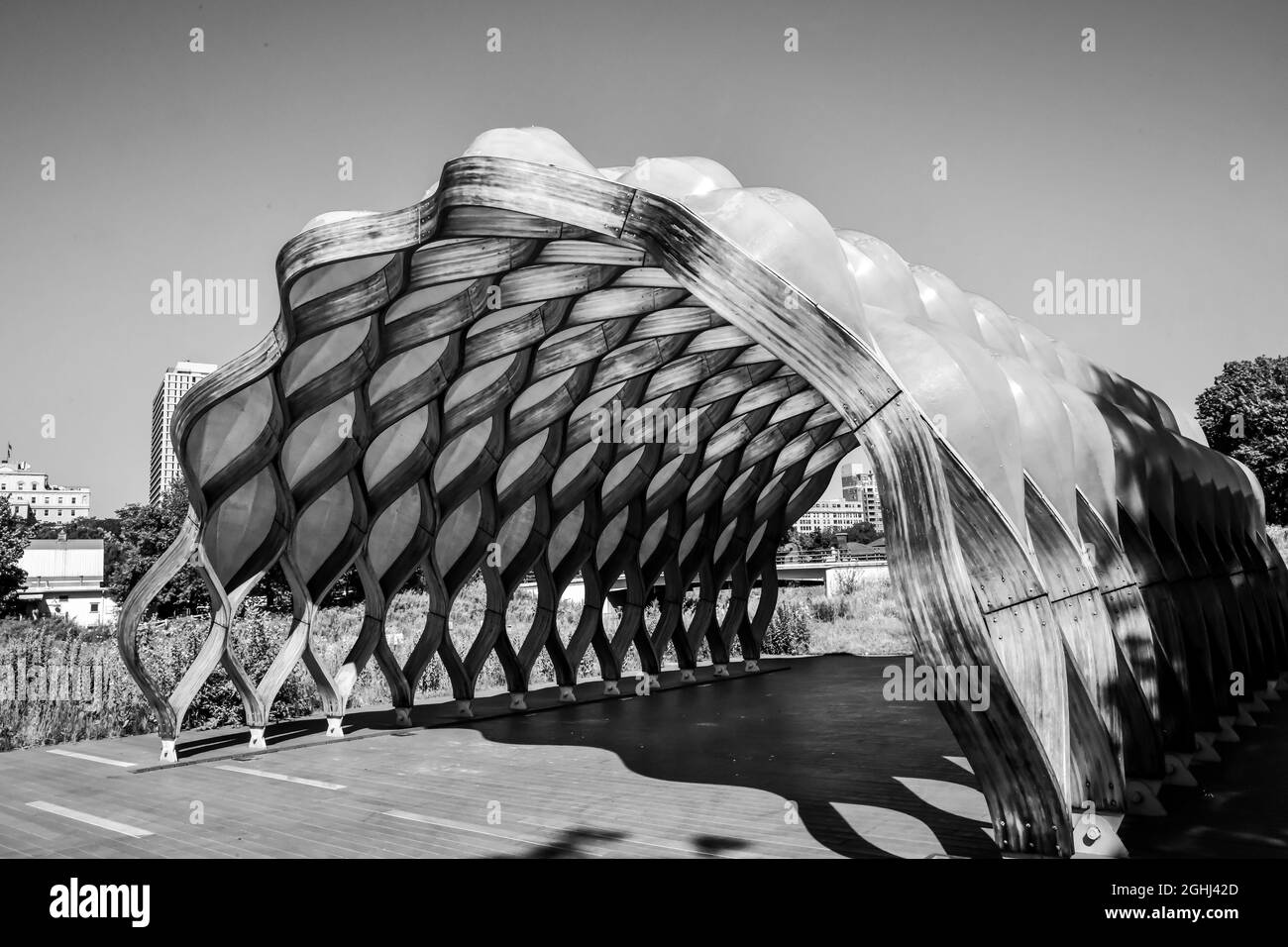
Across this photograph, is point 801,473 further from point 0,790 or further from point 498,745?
point 0,790

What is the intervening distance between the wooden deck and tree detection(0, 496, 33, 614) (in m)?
33.5

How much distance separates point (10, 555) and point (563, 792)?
1722 inches

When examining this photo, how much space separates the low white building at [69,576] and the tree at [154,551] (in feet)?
27.7

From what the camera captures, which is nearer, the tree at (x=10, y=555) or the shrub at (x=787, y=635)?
the shrub at (x=787, y=635)

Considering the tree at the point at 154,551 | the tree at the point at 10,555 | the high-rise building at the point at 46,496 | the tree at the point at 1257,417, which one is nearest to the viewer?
the tree at the point at 10,555

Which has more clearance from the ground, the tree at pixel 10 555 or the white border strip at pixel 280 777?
the tree at pixel 10 555

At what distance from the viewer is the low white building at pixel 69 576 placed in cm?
6819

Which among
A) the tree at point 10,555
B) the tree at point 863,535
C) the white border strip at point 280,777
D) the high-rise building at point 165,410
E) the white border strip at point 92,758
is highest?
the high-rise building at point 165,410

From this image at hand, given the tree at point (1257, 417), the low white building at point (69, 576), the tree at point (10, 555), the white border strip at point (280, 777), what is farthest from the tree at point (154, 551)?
the tree at point (1257, 417)

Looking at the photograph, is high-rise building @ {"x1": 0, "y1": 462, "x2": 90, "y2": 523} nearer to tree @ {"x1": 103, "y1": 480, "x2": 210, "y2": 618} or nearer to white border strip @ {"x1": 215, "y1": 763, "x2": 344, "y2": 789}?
tree @ {"x1": 103, "y1": 480, "x2": 210, "y2": 618}

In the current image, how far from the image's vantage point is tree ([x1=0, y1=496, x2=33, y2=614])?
44.8 metres

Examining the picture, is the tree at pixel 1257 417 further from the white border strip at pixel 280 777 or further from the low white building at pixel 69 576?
the low white building at pixel 69 576

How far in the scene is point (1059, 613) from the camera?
9.21 m

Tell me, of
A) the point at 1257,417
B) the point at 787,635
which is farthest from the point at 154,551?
the point at 1257,417
